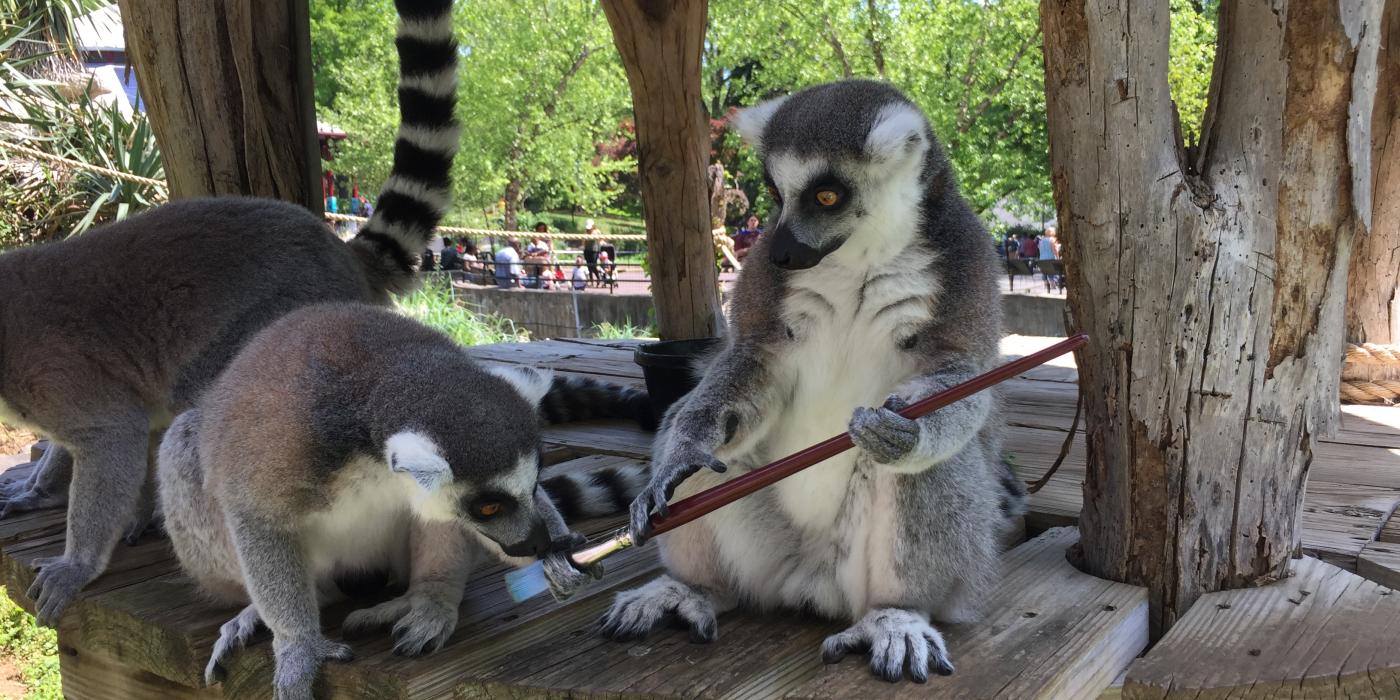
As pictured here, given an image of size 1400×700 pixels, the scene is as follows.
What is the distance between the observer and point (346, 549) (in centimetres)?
260

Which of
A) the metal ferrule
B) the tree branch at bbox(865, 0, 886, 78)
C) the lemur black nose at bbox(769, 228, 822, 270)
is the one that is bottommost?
the metal ferrule

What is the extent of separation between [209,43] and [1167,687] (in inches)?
166

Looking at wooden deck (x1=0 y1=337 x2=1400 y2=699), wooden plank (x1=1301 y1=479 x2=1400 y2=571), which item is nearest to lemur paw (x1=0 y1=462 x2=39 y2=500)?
wooden deck (x1=0 y1=337 x2=1400 y2=699)

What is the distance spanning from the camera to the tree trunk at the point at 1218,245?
231 centimetres

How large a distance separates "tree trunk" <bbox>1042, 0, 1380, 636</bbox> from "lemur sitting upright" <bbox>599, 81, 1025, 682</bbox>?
0.33 meters

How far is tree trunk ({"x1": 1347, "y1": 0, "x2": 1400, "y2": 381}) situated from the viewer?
491 centimetres

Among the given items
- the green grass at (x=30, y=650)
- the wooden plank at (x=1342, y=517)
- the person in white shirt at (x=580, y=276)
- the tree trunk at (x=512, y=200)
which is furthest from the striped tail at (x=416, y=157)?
the tree trunk at (x=512, y=200)

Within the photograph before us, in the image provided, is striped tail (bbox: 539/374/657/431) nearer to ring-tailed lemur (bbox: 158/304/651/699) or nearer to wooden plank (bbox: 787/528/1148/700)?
ring-tailed lemur (bbox: 158/304/651/699)

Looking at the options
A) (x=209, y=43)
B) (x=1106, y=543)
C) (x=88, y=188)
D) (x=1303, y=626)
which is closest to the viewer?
(x=1303, y=626)

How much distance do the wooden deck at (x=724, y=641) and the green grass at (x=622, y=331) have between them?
370 inches

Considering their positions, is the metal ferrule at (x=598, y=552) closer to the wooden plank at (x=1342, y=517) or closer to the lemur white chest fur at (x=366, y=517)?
the lemur white chest fur at (x=366, y=517)

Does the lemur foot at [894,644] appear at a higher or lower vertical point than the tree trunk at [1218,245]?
lower

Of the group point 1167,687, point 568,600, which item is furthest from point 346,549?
point 1167,687

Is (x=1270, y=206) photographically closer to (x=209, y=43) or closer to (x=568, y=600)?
(x=568, y=600)
